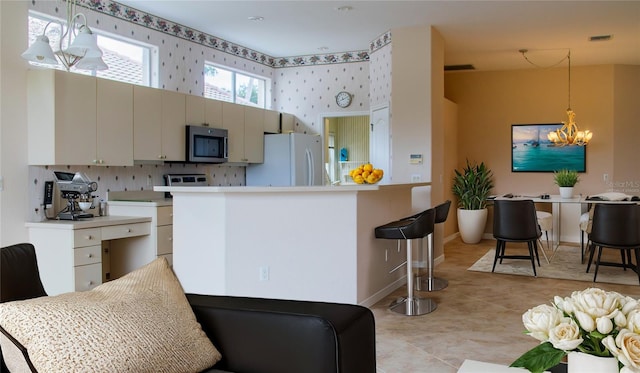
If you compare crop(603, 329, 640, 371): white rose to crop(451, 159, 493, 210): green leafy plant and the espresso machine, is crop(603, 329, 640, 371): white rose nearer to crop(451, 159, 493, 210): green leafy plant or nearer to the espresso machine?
the espresso machine

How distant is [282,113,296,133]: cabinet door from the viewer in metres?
7.53

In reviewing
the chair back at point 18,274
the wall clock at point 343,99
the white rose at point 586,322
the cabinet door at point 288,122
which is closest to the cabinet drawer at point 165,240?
the cabinet door at point 288,122

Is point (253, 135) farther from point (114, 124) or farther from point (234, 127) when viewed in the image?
point (114, 124)

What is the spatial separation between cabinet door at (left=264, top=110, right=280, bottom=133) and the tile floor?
10.1ft

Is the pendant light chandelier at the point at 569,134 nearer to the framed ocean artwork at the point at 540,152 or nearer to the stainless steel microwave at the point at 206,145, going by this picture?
the framed ocean artwork at the point at 540,152

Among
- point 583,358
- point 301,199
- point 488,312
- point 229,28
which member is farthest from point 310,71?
point 583,358

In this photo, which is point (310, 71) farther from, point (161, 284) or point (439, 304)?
point (161, 284)

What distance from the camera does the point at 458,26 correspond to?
19.6ft

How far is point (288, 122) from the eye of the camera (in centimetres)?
767

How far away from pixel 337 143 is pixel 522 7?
612 cm

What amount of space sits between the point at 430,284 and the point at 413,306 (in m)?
0.90

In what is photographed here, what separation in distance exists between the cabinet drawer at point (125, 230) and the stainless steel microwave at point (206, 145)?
108 centimetres

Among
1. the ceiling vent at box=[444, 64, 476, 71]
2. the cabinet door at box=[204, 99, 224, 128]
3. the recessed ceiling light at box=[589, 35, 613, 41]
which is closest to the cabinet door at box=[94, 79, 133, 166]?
the cabinet door at box=[204, 99, 224, 128]

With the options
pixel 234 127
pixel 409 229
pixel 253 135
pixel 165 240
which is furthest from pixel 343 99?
pixel 409 229
